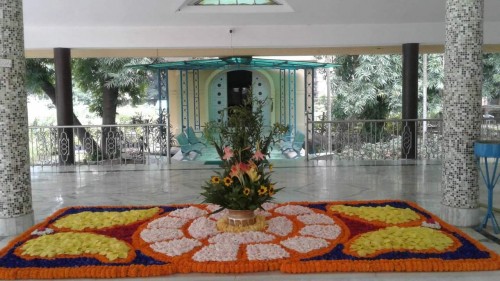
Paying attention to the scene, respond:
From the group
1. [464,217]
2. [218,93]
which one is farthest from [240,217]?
[218,93]

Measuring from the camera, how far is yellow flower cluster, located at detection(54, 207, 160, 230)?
4336 millimetres

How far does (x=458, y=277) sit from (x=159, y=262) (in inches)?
82.0

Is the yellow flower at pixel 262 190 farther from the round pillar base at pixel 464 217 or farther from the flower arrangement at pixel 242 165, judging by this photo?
the round pillar base at pixel 464 217

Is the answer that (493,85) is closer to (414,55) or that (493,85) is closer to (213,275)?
(414,55)

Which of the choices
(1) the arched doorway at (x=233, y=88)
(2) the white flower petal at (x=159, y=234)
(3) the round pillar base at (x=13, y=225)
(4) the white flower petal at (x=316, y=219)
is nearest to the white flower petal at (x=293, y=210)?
(4) the white flower petal at (x=316, y=219)

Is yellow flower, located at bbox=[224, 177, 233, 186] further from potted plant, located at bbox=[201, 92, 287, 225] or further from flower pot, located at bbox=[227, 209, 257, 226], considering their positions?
flower pot, located at bbox=[227, 209, 257, 226]

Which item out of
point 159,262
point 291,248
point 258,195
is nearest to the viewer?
point 159,262

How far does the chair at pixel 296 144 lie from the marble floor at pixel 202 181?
7.89 feet

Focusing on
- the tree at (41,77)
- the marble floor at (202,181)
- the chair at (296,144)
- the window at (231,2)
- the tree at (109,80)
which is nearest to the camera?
the marble floor at (202,181)

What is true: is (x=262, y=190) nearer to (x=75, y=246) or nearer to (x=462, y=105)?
(x=75, y=246)

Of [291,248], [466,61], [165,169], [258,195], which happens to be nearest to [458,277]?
[291,248]

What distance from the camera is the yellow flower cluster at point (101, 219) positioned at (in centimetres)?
434

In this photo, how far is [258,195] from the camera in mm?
3932

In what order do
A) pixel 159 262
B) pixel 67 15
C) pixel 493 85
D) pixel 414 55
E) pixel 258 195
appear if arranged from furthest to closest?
pixel 493 85, pixel 414 55, pixel 67 15, pixel 258 195, pixel 159 262
